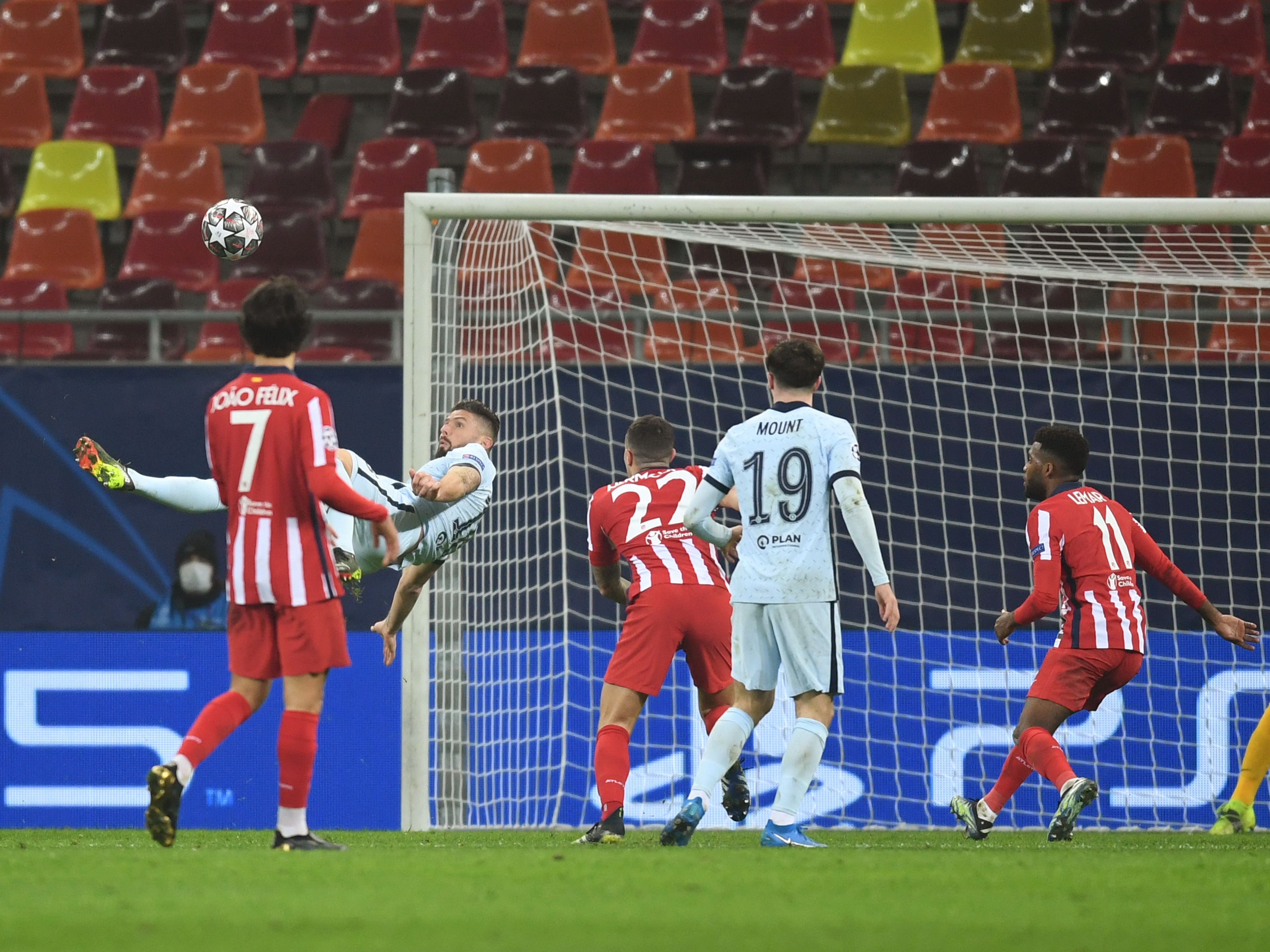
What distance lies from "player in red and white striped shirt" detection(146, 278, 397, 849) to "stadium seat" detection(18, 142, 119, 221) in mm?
7558

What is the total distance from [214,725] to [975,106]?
8.65 m

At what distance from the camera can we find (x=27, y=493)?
28.4ft

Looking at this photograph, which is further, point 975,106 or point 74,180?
point 74,180

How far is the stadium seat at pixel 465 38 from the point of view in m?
12.5

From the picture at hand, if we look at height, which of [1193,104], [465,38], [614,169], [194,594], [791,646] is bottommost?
[791,646]

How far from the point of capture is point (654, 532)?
20.4 feet

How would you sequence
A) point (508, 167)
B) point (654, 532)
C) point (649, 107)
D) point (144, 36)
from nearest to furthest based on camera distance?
point (654, 532) → point (508, 167) → point (649, 107) → point (144, 36)

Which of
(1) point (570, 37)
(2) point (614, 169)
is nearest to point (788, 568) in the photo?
(2) point (614, 169)

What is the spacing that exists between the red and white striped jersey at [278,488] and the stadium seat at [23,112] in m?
8.63

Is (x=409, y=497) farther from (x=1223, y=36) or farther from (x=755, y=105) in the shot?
(x=1223, y=36)

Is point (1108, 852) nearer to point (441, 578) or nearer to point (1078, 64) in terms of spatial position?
point (441, 578)

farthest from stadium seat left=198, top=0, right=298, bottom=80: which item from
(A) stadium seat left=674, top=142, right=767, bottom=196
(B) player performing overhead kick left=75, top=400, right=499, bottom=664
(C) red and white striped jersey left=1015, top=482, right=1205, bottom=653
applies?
(C) red and white striped jersey left=1015, top=482, right=1205, bottom=653

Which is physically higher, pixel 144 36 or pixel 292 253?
pixel 144 36

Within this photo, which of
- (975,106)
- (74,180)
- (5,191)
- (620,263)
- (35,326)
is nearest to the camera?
(35,326)
